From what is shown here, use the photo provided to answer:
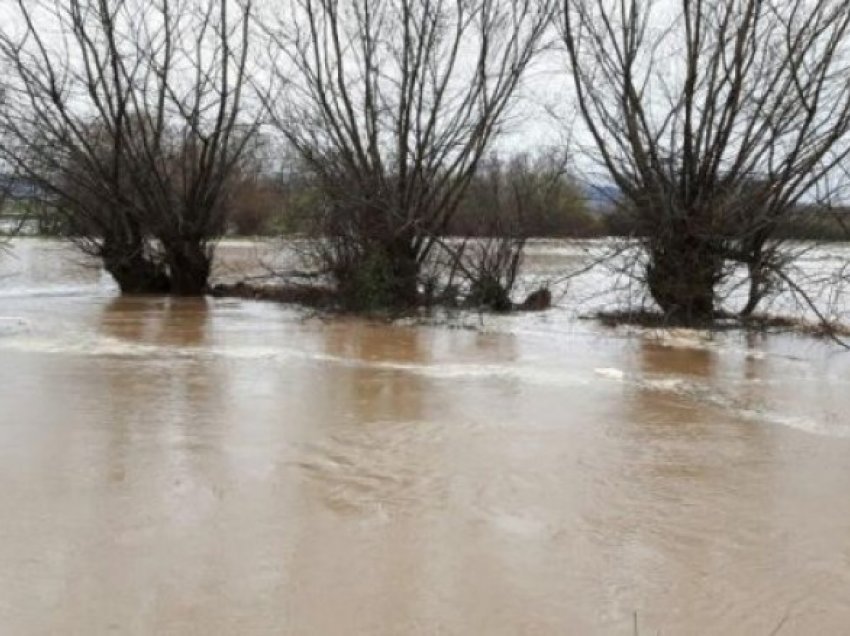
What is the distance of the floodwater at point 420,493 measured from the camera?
4574 mm

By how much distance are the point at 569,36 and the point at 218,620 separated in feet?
46.5

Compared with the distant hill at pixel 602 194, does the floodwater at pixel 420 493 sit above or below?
below

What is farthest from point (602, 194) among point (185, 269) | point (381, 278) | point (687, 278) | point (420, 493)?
point (420, 493)

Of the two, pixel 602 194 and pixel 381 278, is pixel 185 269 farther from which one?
pixel 602 194

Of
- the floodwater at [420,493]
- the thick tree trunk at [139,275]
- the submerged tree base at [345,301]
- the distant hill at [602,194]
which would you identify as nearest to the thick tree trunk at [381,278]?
the submerged tree base at [345,301]

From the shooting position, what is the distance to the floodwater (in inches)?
180

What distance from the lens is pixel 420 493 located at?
20.7 feet

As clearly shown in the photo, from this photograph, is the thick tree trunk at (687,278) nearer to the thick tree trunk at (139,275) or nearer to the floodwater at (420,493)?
the floodwater at (420,493)

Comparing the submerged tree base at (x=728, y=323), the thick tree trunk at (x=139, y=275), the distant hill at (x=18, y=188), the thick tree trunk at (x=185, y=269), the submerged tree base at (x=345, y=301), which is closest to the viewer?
the submerged tree base at (x=728, y=323)

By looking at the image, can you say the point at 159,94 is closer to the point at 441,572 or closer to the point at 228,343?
the point at 228,343

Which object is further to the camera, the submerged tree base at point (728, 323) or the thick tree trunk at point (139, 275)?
the thick tree trunk at point (139, 275)

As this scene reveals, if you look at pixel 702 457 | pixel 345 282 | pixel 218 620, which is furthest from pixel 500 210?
pixel 218 620

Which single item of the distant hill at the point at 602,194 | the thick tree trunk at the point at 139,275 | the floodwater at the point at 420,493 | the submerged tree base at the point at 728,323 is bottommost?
the floodwater at the point at 420,493

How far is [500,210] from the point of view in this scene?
62.4ft
